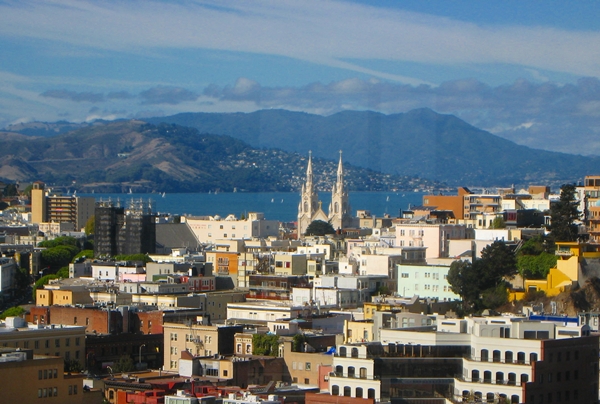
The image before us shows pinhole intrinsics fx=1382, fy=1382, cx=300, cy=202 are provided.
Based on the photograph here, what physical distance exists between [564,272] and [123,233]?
46.1m

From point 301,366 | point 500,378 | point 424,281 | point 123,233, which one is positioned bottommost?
point 301,366

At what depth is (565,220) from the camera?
2464 inches

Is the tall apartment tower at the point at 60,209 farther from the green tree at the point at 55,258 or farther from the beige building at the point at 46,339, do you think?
the beige building at the point at 46,339

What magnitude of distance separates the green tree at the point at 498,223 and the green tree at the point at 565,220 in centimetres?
956

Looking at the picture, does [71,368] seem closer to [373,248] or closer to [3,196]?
[373,248]

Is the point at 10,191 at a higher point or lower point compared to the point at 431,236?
higher

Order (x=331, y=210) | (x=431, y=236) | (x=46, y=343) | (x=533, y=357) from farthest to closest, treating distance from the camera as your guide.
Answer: (x=331, y=210), (x=431, y=236), (x=46, y=343), (x=533, y=357)

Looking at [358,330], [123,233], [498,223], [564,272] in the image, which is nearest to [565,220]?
[564,272]

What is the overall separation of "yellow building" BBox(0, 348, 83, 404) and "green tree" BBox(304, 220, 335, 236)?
69968 mm

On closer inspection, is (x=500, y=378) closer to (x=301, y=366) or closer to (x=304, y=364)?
(x=304, y=364)

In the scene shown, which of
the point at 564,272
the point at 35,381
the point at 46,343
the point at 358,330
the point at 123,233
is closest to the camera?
the point at 35,381

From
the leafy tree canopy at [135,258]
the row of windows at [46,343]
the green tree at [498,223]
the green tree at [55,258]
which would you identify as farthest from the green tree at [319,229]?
the row of windows at [46,343]

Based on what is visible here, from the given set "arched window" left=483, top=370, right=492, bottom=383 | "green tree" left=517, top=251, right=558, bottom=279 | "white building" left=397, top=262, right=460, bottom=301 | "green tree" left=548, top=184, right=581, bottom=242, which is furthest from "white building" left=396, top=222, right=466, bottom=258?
"arched window" left=483, top=370, right=492, bottom=383

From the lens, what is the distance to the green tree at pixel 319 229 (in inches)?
4104
